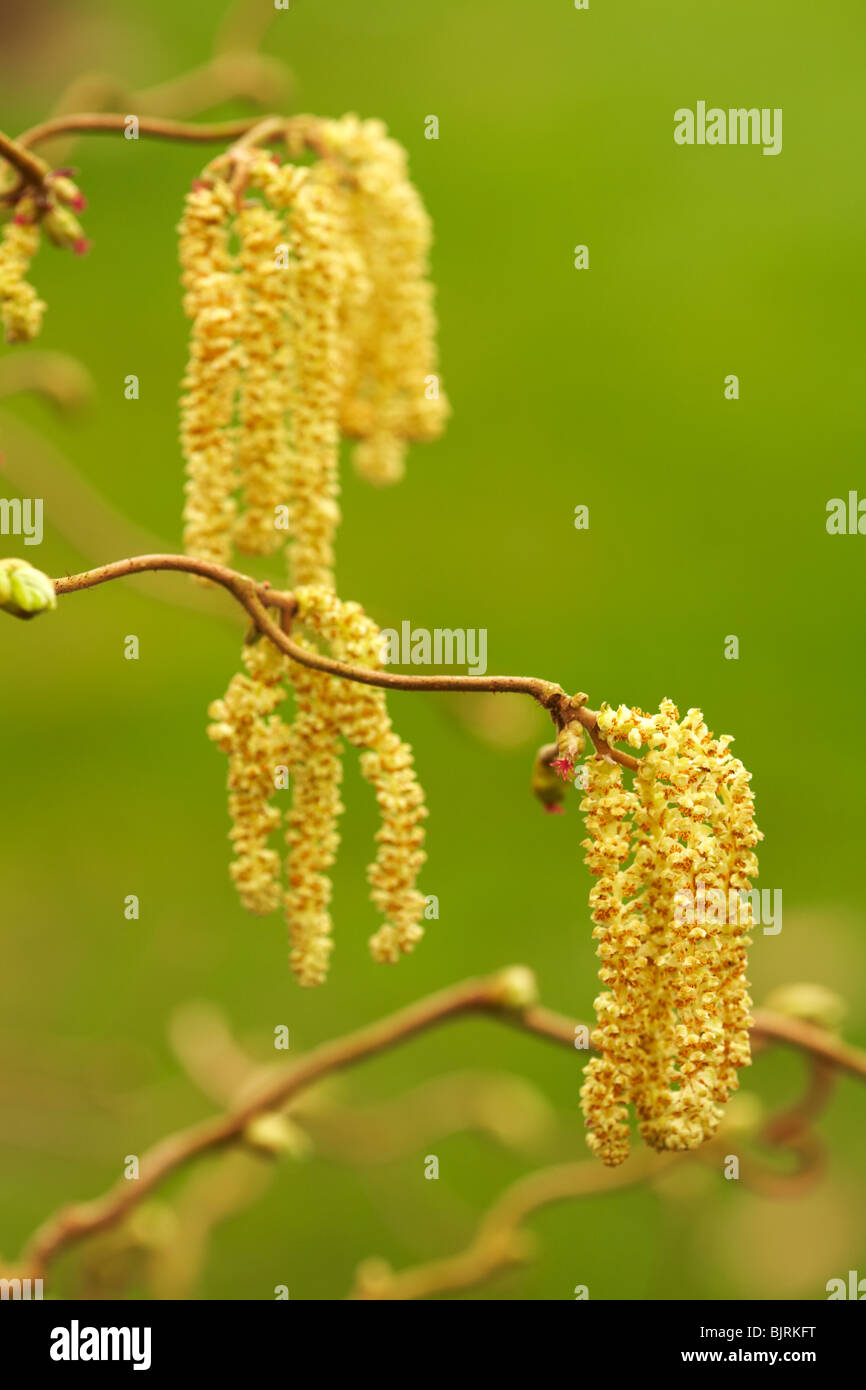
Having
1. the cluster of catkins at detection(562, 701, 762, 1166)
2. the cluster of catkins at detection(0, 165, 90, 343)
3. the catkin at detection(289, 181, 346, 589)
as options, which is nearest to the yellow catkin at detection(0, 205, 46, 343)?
the cluster of catkins at detection(0, 165, 90, 343)

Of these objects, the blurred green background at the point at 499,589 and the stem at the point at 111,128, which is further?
the blurred green background at the point at 499,589

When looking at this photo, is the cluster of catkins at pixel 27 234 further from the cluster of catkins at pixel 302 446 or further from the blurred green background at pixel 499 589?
the blurred green background at pixel 499 589

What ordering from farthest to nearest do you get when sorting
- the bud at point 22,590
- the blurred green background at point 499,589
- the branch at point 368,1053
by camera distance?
1. the blurred green background at point 499,589
2. the branch at point 368,1053
3. the bud at point 22,590

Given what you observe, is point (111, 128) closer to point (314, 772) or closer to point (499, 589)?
point (314, 772)

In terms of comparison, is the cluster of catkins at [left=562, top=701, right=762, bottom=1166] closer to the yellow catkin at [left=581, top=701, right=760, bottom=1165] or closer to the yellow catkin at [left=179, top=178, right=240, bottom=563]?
the yellow catkin at [left=581, top=701, right=760, bottom=1165]

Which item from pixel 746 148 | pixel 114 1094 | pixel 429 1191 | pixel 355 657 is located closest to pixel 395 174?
pixel 355 657

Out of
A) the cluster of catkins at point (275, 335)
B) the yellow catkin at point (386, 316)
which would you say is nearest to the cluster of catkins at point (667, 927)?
the cluster of catkins at point (275, 335)

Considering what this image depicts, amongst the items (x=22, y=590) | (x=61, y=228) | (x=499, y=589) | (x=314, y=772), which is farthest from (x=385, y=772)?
(x=499, y=589)
